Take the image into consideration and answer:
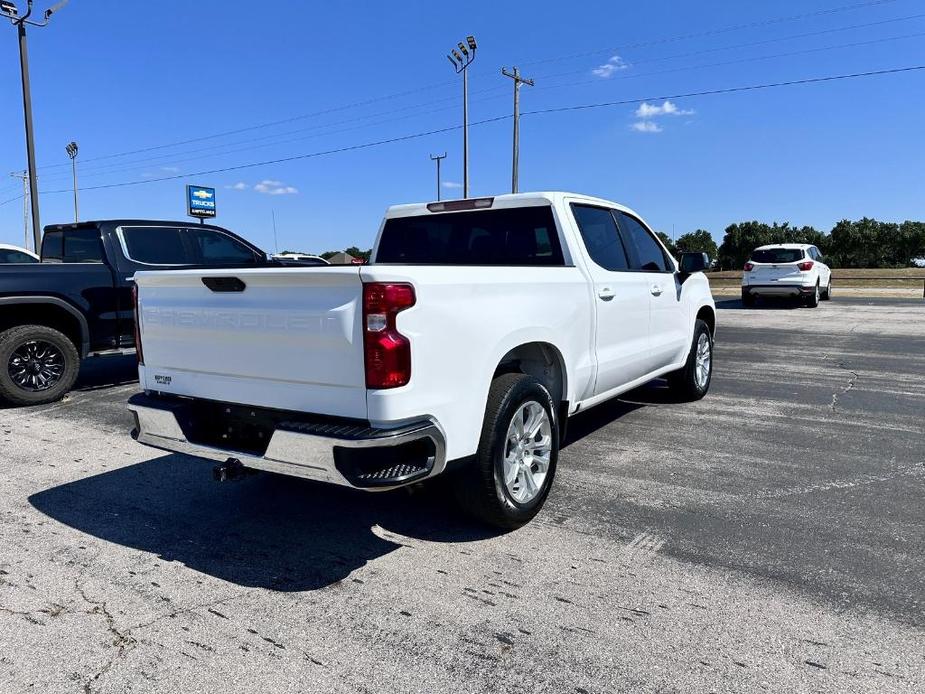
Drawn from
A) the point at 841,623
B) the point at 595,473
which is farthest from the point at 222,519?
the point at 841,623

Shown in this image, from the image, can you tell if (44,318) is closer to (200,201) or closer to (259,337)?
(259,337)

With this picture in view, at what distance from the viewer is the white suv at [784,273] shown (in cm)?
1867

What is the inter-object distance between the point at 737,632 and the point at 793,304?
2021 cm

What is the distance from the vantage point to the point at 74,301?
287 inches

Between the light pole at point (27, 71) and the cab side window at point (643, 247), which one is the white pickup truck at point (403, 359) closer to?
the cab side window at point (643, 247)

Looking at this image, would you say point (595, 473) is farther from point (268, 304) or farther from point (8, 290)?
point (8, 290)

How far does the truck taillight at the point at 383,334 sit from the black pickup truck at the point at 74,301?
428cm

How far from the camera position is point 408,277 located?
9.30 ft

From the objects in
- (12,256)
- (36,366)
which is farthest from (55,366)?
(12,256)

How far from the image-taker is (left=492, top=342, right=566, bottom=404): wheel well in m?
3.91

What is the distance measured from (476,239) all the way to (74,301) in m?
5.04

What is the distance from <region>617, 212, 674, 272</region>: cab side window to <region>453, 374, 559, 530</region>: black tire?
2282 millimetres

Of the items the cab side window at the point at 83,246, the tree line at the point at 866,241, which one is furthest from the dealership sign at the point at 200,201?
the tree line at the point at 866,241

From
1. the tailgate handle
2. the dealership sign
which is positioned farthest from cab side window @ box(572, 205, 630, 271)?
the dealership sign
